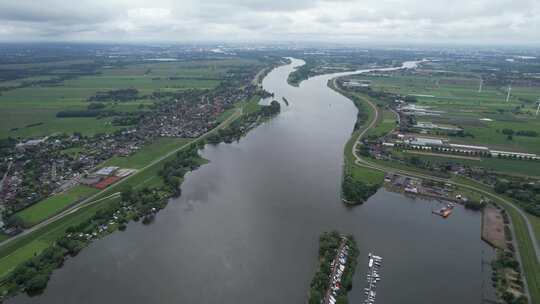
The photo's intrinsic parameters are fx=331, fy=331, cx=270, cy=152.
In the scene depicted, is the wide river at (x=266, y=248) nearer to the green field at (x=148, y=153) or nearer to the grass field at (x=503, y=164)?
the green field at (x=148, y=153)

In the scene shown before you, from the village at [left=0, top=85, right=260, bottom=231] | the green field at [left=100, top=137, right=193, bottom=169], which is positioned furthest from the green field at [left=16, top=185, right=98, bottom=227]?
the green field at [left=100, top=137, right=193, bottom=169]

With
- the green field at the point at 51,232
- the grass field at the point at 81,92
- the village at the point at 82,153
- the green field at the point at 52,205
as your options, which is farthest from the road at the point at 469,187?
the grass field at the point at 81,92

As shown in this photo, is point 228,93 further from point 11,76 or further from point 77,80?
point 11,76

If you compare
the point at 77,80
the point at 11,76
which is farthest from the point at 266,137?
the point at 11,76

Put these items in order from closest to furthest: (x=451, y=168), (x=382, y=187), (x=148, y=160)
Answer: (x=382, y=187) < (x=451, y=168) < (x=148, y=160)

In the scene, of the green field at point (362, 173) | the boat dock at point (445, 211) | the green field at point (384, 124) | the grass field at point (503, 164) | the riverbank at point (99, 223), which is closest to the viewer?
the riverbank at point (99, 223)

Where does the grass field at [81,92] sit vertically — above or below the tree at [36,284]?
above
